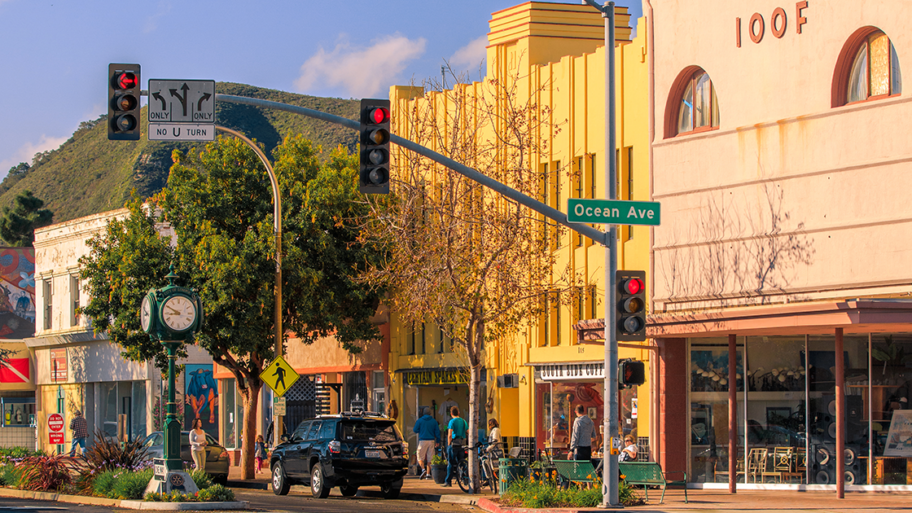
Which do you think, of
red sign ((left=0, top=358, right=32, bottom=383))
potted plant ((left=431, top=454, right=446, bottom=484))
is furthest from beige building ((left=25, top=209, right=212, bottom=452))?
potted plant ((left=431, top=454, right=446, bottom=484))

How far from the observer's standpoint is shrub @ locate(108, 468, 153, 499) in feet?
66.9

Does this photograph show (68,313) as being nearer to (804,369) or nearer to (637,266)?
(637,266)

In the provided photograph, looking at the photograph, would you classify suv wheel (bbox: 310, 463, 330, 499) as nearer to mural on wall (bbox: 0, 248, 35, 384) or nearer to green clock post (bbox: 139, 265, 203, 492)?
green clock post (bbox: 139, 265, 203, 492)

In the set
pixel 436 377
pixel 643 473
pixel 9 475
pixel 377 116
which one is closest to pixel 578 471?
pixel 643 473

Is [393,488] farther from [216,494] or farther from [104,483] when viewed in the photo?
[104,483]

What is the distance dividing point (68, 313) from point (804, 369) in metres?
32.4

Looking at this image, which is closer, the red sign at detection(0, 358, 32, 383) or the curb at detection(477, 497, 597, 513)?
the curb at detection(477, 497, 597, 513)

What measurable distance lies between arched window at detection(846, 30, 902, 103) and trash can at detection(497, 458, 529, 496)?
29.9ft

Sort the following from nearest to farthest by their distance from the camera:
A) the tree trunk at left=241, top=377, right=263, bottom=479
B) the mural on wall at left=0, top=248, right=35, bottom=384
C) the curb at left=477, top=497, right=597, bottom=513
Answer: the curb at left=477, top=497, right=597, bottom=513
the tree trunk at left=241, top=377, right=263, bottom=479
the mural on wall at left=0, top=248, right=35, bottom=384

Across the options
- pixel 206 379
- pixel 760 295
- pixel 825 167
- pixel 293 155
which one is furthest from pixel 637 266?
pixel 206 379

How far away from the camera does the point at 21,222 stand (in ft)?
289

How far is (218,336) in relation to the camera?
29094 millimetres

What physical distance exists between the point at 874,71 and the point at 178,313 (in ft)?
43.8

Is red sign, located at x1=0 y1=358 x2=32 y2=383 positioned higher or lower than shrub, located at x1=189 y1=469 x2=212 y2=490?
higher
